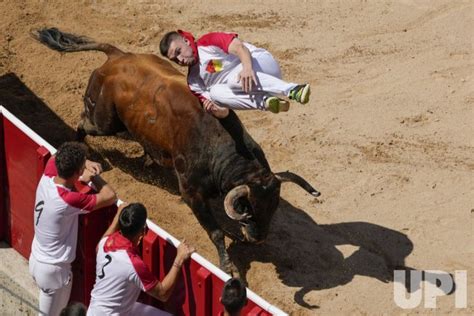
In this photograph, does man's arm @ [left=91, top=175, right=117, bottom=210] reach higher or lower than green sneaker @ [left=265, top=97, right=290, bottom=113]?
lower

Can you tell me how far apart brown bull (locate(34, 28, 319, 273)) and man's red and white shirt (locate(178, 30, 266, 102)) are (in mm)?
600

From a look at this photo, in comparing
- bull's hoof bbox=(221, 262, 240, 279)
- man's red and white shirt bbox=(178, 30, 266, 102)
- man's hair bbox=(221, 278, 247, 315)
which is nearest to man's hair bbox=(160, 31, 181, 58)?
man's red and white shirt bbox=(178, 30, 266, 102)

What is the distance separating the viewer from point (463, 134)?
10984 millimetres

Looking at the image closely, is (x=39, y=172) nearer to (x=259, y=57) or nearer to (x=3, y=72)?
(x=259, y=57)

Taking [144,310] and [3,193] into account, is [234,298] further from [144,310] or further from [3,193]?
[3,193]

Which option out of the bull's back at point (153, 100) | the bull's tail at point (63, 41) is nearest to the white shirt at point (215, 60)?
the bull's back at point (153, 100)

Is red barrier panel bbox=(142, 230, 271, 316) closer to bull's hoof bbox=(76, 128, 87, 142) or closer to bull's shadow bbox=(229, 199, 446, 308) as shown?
bull's shadow bbox=(229, 199, 446, 308)

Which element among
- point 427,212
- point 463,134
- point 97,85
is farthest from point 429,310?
point 97,85

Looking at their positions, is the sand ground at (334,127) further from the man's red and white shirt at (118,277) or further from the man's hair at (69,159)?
the man's hair at (69,159)

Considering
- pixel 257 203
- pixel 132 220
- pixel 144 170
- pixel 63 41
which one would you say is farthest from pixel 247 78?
pixel 63 41

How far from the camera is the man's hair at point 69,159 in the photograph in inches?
298

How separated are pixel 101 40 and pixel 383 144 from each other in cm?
363

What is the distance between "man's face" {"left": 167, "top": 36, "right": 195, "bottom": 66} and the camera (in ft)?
27.2

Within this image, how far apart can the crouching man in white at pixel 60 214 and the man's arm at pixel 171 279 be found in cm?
77
